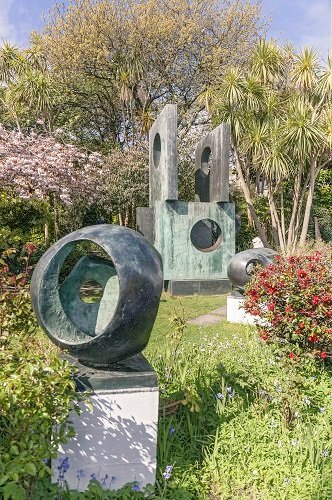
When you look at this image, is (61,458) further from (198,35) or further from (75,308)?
(198,35)

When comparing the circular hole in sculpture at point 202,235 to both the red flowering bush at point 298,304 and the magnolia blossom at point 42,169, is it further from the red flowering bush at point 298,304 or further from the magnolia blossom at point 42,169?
the red flowering bush at point 298,304

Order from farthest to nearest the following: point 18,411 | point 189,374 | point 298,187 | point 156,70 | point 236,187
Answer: point 236,187 → point 156,70 → point 298,187 → point 189,374 → point 18,411

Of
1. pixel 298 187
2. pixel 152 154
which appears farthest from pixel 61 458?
pixel 298 187

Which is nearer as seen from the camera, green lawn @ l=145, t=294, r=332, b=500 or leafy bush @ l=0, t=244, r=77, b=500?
leafy bush @ l=0, t=244, r=77, b=500

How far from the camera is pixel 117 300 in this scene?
2400mm

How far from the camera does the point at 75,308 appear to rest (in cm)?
300

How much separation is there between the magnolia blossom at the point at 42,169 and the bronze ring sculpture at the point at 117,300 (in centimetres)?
845

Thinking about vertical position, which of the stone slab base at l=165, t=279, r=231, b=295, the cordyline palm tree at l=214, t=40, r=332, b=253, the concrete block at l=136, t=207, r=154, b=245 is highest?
the cordyline palm tree at l=214, t=40, r=332, b=253

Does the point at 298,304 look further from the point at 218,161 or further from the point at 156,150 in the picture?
the point at 156,150

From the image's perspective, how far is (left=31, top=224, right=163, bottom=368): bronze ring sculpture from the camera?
234 cm

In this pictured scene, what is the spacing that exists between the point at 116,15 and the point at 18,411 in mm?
18841

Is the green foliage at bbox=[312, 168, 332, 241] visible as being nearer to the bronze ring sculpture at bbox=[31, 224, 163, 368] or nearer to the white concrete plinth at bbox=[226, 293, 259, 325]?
the white concrete plinth at bbox=[226, 293, 259, 325]

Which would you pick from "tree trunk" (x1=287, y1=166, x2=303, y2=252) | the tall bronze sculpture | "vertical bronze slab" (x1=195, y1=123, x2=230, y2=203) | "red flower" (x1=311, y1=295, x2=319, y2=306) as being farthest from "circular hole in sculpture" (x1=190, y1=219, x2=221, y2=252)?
"red flower" (x1=311, y1=295, x2=319, y2=306)

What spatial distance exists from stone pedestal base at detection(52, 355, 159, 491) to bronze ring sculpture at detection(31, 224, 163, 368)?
15 cm
